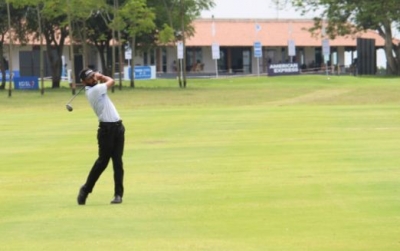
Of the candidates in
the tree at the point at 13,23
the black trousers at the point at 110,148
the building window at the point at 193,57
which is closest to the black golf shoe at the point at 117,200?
the black trousers at the point at 110,148

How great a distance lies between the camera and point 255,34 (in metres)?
109

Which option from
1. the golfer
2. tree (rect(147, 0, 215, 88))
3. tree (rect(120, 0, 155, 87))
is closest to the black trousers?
the golfer

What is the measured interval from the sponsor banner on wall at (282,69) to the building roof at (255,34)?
15637mm

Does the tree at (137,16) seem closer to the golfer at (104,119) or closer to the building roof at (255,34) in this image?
the building roof at (255,34)

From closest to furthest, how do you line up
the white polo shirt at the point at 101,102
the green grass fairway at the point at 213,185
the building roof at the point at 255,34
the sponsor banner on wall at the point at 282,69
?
the green grass fairway at the point at 213,185, the white polo shirt at the point at 101,102, the sponsor banner on wall at the point at 282,69, the building roof at the point at 255,34

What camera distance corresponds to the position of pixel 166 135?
29688 mm

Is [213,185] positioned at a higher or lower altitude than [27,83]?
higher

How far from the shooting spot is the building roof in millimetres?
107875

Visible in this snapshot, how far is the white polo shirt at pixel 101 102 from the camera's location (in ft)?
49.3

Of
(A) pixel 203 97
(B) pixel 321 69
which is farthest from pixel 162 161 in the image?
(B) pixel 321 69

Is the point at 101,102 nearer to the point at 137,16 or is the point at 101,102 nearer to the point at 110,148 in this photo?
the point at 110,148

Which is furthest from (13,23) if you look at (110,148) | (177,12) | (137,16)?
(110,148)

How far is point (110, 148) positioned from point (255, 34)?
3729 inches

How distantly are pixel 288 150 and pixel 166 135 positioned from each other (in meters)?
6.23
